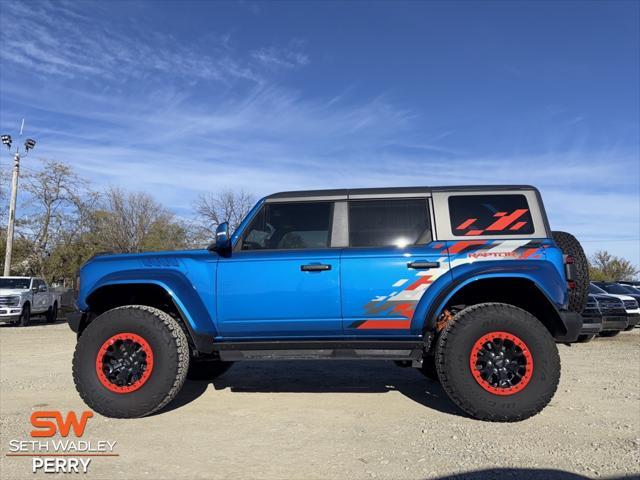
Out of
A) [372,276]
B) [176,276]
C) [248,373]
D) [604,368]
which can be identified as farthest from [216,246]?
[604,368]

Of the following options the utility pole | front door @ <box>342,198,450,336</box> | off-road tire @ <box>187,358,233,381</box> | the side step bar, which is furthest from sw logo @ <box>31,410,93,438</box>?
the utility pole

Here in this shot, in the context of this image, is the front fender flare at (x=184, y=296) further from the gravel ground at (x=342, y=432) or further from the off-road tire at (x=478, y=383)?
the off-road tire at (x=478, y=383)

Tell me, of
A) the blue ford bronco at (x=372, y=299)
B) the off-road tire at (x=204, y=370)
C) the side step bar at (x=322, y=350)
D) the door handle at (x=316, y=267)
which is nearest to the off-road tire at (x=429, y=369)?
the blue ford bronco at (x=372, y=299)

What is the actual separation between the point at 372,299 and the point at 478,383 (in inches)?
44.6

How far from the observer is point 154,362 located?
400 centimetres

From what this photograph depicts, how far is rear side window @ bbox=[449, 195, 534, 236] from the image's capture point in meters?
4.17

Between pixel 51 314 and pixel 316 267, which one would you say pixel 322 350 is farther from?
pixel 51 314

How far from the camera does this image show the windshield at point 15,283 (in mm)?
16266

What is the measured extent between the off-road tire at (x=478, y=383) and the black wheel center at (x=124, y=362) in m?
2.69

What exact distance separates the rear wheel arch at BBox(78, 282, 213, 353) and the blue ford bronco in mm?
26

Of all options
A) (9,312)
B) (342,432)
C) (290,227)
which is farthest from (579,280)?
(9,312)

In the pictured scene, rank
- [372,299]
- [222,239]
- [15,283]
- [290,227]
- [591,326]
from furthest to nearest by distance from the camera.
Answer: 1. [15,283]
2. [591,326]
3. [290,227]
4. [222,239]
5. [372,299]

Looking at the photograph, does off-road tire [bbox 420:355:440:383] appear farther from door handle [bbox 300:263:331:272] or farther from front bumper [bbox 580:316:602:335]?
front bumper [bbox 580:316:602:335]

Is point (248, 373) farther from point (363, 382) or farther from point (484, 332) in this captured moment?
point (484, 332)
